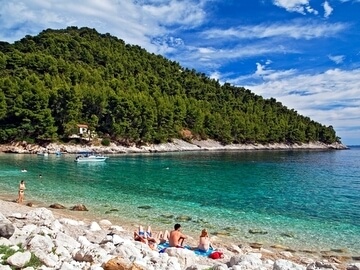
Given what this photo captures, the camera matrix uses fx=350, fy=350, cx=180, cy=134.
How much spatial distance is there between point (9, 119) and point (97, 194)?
6709 cm

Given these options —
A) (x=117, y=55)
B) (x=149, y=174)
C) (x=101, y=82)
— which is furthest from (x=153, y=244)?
(x=117, y=55)

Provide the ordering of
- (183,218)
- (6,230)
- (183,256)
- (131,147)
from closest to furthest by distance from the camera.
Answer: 1. (6,230)
2. (183,256)
3. (183,218)
4. (131,147)

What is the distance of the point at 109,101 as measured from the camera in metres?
108

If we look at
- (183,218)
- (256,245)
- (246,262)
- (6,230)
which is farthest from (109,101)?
(246,262)

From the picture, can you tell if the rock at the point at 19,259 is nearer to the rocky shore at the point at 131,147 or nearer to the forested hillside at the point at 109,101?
the rocky shore at the point at 131,147

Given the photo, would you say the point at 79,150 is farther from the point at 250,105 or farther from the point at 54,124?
the point at 250,105

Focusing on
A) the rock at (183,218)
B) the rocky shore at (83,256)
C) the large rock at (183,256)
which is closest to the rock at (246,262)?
the rocky shore at (83,256)

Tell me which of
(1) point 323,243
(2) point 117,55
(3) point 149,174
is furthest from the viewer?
(2) point 117,55

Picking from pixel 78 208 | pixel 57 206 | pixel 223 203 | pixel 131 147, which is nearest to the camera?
pixel 78 208

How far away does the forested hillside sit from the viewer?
90.1 m

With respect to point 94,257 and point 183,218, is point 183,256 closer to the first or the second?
point 94,257

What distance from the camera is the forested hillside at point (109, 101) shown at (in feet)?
295

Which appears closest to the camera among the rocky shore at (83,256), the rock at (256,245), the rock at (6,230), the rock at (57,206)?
the rocky shore at (83,256)

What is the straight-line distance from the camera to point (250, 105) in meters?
199
